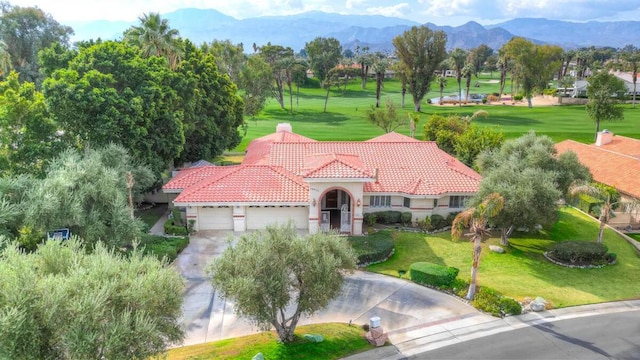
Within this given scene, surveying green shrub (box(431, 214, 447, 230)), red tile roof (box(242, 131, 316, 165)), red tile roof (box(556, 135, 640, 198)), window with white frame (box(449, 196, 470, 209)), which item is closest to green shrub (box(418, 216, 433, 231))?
green shrub (box(431, 214, 447, 230))

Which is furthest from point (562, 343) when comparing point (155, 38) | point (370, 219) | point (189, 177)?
point (155, 38)

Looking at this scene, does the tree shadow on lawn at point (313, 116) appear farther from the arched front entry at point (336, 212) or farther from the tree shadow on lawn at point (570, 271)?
the tree shadow on lawn at point (570, 271)

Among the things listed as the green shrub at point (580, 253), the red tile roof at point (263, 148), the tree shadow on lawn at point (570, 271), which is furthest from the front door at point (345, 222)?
the green shrub at point (580, 253)

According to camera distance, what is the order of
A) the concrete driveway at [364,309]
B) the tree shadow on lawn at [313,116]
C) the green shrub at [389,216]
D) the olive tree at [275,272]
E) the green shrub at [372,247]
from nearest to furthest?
the olive tree at [275,272]
the concrete driveway at [364,309]
the green shrub at [372,247]
the green shrub at [389,216]
the tree shadow on lawn at [313,116]

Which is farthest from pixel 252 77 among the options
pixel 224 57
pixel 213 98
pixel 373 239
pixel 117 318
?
pixel 117 318

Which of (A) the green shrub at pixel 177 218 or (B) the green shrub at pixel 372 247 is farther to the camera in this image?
(A) the green shrub at pixel 177 218

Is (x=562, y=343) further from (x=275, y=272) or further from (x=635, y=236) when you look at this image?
(x=635, y=236)

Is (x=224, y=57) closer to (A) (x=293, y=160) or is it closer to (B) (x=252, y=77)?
(B) (x=252, y=77)
